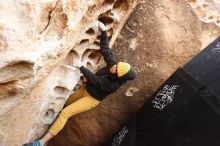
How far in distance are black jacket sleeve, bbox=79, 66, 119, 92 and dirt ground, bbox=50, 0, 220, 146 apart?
84 cm

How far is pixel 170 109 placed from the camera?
4566 mm

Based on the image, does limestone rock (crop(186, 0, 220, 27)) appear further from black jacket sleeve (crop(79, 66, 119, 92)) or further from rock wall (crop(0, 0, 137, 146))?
black jacket sleeve (crop(79, 66, 119, 92))

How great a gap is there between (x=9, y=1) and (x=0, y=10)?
95 millimetres

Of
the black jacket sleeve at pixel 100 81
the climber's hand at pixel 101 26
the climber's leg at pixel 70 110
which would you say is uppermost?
the climber's hand at pixel 101 26

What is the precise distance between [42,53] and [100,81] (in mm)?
936

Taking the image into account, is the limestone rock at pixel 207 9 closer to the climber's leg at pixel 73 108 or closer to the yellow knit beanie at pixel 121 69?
the yellow knit beanie at pixel 121 69

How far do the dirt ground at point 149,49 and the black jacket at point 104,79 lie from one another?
811 mm

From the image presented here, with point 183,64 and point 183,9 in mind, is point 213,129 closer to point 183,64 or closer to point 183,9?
point 183,64

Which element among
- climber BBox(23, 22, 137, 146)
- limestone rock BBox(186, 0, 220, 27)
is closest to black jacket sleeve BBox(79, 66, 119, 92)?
climber BBox(23, 22, 137, 146)

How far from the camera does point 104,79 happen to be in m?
4.08

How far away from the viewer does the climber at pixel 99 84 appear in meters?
4.02

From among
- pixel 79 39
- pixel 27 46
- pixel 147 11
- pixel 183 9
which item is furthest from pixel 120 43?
pixel 27 46

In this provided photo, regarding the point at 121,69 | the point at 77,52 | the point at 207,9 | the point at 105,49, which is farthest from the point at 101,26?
the point at 207,9

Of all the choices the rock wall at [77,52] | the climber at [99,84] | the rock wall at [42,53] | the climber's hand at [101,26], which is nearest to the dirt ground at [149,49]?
the rock wall at [77,52]
